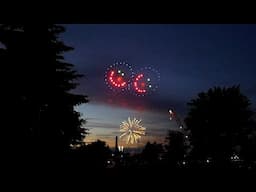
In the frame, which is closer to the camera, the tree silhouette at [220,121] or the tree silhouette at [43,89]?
the tree silhouette at [43,89]

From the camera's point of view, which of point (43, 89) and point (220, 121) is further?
point (220, 121)

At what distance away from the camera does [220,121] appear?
114 ft

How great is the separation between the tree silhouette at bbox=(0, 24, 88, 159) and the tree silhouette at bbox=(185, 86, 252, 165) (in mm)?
19070

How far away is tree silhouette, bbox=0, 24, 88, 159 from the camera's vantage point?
1412 cm

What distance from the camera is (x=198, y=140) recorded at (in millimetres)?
37188

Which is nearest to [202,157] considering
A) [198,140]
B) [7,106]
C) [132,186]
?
[198,140]

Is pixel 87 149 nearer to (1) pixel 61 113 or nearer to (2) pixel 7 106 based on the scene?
(1) pixel 61 113

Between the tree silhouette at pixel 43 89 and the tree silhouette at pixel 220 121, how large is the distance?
1907cm

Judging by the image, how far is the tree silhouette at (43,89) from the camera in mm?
14117

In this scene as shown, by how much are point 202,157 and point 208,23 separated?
38744 mm

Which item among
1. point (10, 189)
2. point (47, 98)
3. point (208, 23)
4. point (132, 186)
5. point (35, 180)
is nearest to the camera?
point (208, 23)

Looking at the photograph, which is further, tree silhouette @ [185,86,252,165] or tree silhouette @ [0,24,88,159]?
tree silhouette @ [185,86,252,165]

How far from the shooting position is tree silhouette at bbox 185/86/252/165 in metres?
34.8

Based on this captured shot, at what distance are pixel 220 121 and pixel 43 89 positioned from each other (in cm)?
2218
